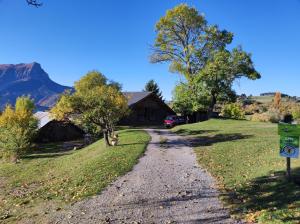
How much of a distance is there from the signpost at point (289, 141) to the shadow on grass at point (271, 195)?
0.68 m

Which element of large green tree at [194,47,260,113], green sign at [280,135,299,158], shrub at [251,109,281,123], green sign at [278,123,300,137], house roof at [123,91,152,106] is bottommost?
green sign at [280,135,299,158]

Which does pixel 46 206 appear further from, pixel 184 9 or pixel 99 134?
pixel 184 9

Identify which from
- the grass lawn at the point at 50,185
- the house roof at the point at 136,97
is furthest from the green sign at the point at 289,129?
the house roof at the point at 136,97

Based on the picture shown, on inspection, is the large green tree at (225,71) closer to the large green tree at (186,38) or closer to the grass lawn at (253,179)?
the large green tree at (186,38)

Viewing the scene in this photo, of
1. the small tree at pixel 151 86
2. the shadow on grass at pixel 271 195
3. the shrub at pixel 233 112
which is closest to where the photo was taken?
the shadow on grass at pixel 271 195

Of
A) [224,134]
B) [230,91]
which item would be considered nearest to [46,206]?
[224,134]

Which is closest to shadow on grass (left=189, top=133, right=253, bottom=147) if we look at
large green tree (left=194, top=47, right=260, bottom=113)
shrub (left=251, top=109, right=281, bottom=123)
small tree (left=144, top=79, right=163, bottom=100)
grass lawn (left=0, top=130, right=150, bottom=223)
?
grass lawn (left=0, top=130, right=150, bottom=223)

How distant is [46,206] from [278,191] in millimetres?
8104

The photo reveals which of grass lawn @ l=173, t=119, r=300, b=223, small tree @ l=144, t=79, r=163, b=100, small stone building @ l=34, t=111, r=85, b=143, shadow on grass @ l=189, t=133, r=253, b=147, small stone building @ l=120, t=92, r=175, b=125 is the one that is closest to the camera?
grass lawn @ l=173, t=119, r=300, b=223

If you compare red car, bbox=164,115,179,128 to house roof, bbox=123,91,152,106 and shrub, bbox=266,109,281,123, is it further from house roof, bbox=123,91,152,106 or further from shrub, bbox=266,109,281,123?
shrub, bbox=266,109,281,123

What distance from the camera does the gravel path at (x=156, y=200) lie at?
10.3 metres

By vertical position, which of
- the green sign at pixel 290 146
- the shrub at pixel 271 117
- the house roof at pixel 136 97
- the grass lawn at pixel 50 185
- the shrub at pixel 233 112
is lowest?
the grass lawn at pixel 50 185

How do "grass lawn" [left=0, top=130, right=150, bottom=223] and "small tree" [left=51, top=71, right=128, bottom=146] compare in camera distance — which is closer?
"grass lawn" [left=0, top=130, right=150, bottom=223]

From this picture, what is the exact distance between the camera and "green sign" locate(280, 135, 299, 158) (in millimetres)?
12961
